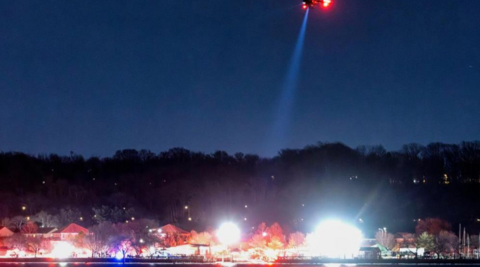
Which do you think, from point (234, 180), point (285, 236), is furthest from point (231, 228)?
point (234, 180)

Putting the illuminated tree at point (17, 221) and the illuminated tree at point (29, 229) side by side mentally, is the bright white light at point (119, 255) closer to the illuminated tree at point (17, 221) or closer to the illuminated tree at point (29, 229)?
the illuminated tree at point (29, 229)

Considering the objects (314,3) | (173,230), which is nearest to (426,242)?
(173,230)

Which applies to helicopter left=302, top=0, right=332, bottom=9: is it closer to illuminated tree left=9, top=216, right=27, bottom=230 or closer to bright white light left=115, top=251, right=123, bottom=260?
bright white light left=115, top=251, right=123, bottom=260

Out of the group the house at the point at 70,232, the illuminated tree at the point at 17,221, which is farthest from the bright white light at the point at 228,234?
the illuminated tree at the point at 17,221

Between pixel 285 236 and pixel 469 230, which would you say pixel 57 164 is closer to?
pixel 285 236

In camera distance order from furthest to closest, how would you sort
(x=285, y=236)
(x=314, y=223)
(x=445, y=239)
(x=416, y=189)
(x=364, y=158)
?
1. (x=364, y=158)
2. (x=416, y=189)
3. (x=314, y=223)
4. (x=285, y=236)
5. (x=445, y=239)

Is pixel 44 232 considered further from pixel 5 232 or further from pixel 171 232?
pixel 171 232
